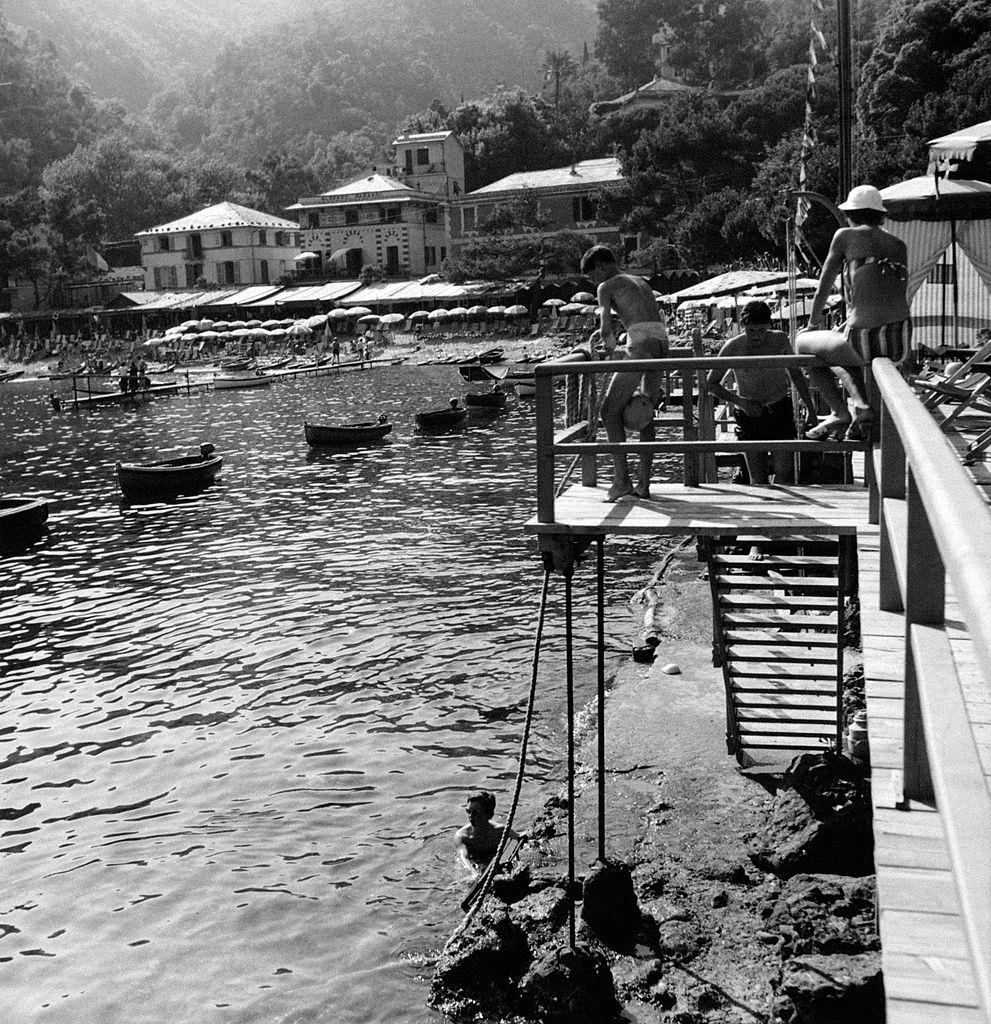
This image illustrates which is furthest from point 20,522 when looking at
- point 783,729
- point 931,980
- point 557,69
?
point 557,69

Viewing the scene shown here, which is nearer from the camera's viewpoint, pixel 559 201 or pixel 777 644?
pixel 777 644

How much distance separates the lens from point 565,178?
81.4m

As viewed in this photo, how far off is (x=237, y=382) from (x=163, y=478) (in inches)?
1357

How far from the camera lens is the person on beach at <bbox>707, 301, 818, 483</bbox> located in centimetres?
905

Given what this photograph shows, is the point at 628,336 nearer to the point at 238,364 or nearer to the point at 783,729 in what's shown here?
the point at 783,729

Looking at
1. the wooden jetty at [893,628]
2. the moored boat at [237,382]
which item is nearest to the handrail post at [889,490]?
the wooden jetty at [893,628]

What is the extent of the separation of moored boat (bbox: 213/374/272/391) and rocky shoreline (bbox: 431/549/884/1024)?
178ft

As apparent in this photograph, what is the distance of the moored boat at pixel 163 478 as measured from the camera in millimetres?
28531

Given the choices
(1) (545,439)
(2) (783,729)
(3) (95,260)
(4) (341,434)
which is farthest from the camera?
(3) (95,260)

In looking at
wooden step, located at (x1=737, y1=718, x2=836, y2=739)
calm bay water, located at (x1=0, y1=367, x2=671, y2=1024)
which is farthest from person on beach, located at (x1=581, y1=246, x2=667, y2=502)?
calm bay water, located at (x1=0, y1=367, x2=671, y2=1024)

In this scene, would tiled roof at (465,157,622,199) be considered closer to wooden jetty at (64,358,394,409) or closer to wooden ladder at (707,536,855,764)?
wooden jetty at (64,358,394,409)

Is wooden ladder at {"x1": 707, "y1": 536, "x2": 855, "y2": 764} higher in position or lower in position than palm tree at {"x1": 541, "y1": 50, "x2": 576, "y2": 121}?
lower

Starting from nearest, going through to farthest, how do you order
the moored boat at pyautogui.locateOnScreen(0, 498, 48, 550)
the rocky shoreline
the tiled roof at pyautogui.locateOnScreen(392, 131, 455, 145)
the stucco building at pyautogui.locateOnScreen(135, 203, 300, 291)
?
the rocky shoreline < the moored boat at pyautogui.locateOnScreen(0, 498, 48, 550) < the tiled roof at pyautogui.locateOnScreen(392, 131, 455, 145) < the stucco building at pyautogui.locateOnScreen(135, 203, 300, 291)

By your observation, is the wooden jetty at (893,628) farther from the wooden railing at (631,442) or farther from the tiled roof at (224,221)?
the tiled roof at (224,221)
